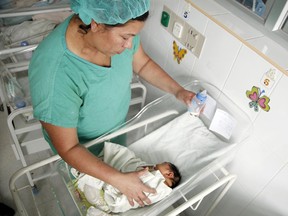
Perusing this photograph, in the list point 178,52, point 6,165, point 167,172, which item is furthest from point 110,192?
point 6,165

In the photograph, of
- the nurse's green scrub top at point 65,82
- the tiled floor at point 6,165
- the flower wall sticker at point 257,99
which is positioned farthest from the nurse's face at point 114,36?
the tiled floor at point 6,165

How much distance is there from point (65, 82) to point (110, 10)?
11.7 inches

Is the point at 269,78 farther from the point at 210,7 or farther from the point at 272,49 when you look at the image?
the point at 210,7

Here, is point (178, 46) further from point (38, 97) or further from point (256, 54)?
point (38, 97)

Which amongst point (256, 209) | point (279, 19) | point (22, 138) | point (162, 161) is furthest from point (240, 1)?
point (22, 138)

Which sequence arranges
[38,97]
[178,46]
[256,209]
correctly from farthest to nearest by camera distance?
[178,46] → [256,209] → [38,97]

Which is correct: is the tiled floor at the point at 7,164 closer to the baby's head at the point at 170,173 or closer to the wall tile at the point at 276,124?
the baby's head at the point at 170,173

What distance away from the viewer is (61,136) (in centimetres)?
100

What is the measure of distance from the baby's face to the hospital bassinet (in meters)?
0.06

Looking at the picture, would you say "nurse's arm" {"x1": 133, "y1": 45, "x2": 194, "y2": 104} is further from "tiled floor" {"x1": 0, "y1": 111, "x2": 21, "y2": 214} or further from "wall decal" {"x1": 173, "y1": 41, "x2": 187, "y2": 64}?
"tiled floor" {"x1": 0, "y1": 111, "x2": 21, "y2": 214}

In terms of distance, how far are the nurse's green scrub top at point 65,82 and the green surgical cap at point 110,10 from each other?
0.16 meters

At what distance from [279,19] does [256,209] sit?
0.93 m

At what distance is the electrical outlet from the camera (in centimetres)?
139

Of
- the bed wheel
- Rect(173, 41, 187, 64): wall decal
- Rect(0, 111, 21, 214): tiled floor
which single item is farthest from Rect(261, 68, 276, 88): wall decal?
Rect(0, 111, 21, 214): tiled floor
